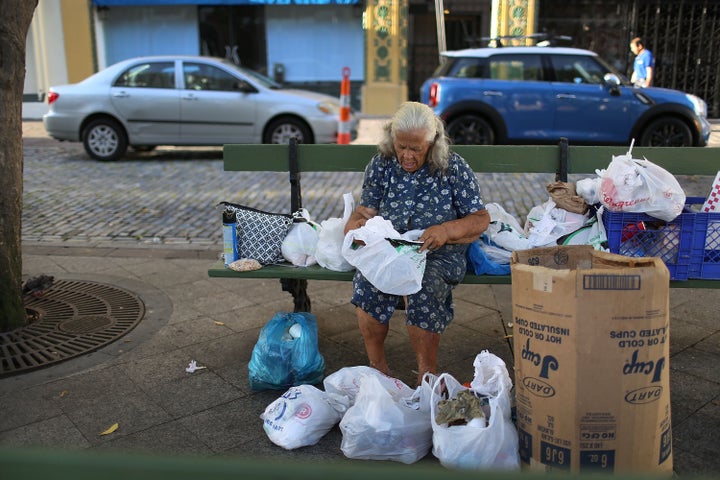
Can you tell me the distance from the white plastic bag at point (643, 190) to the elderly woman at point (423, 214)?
24.8 inches

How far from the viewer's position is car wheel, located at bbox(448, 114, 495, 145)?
10164 millimetres

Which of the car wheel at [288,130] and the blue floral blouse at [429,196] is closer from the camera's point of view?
the blue floral blouse at [429,196]

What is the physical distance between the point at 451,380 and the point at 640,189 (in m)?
1.33

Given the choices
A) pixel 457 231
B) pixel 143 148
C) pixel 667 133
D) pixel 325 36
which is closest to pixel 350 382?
pixel 457 231

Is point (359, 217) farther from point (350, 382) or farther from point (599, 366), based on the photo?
point (599, 366)

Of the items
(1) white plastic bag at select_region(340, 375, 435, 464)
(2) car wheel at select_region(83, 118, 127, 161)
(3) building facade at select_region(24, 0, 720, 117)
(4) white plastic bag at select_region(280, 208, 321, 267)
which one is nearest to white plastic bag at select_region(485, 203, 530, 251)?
(4) white plastic bag at select_region(280, 208, 321, 267)

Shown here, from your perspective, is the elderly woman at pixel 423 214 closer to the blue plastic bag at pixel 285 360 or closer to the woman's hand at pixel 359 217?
the woman's hand at pixel 359 217

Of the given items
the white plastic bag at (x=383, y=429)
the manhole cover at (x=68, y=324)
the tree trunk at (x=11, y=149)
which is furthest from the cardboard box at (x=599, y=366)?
the tree trunk at (x=11, y=149)

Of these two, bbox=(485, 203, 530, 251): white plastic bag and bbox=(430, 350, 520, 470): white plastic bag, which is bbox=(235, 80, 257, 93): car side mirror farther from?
bbox=(430, 350, 520, 470): white plastic bag

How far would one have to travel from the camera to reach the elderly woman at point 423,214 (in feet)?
10.7

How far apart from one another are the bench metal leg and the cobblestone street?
6.99ft

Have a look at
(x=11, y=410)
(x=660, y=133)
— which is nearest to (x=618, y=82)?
(x=660, y=133)

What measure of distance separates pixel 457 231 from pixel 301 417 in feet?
3.80

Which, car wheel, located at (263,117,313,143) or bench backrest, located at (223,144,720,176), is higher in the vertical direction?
bench backrest, located at (223,144,720,176)
